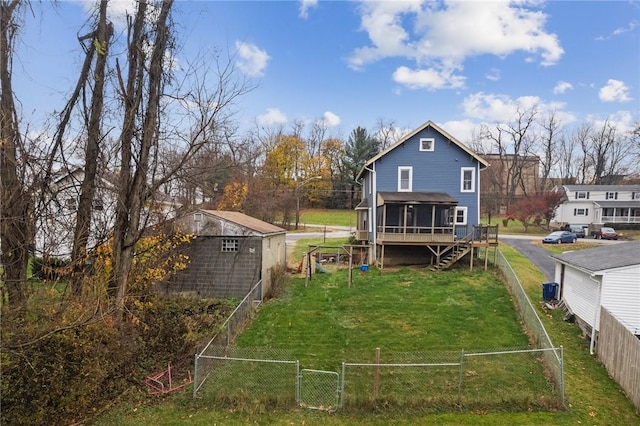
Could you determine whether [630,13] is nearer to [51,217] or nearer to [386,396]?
[386,396]

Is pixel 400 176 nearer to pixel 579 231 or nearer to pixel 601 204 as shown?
pixel 579 231

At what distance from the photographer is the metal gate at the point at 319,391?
8.46m

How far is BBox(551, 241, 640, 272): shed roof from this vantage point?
12.3 metres

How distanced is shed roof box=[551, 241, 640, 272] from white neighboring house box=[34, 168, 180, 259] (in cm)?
1519

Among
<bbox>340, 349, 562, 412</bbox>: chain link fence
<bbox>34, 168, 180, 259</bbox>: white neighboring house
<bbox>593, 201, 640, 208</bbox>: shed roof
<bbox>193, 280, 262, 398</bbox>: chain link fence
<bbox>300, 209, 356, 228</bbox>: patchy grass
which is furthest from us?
<bbox>300, 209, 356, 228</bbox>: patchy grass

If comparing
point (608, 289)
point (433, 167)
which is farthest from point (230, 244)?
point (608, 289)

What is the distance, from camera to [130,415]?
26.7ft

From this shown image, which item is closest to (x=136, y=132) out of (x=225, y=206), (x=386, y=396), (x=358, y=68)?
(x=386, y=396)

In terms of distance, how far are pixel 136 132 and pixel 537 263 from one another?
2480 cm

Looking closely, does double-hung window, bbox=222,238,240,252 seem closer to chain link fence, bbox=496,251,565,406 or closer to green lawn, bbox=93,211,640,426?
green lawn, bbox=93,211,640,426

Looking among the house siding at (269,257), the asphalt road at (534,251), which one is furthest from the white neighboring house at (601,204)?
the house siding at (269,257)

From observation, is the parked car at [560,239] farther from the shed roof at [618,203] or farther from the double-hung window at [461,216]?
the shed roof at [618,203]

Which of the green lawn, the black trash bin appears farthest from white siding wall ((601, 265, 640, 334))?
the black trash bin

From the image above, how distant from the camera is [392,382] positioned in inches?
367
